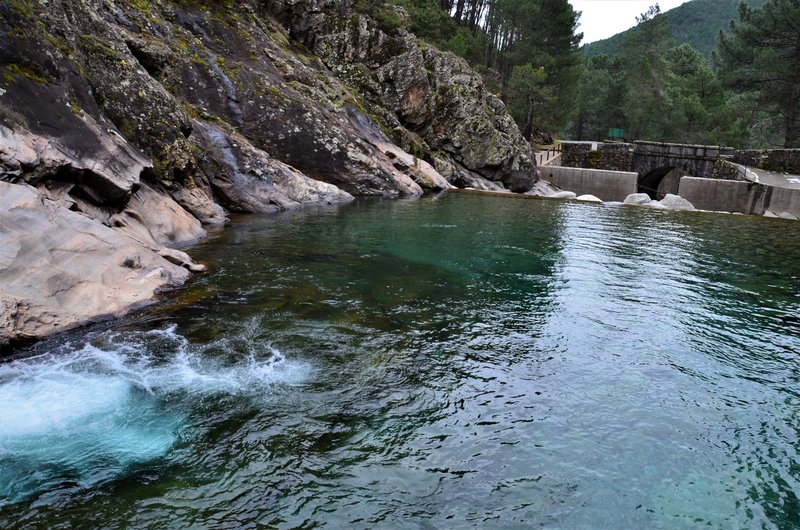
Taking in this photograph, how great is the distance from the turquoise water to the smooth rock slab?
1.85 feet

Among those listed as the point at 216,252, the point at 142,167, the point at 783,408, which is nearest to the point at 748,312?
the point at 783,408

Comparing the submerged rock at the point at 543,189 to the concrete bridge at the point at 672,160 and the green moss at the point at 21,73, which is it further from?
the green moss at the point at 21,73

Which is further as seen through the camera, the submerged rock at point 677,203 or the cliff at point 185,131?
the submerged rock at point 677,203

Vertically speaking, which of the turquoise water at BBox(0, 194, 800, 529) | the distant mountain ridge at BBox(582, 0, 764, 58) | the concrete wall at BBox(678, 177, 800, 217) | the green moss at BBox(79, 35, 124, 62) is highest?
the distant mountain ridge at BBox(582, 0, 764, 58)

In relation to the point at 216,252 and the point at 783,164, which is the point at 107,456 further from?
the point at 783,164

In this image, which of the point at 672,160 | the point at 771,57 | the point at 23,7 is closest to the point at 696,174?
the point at 672,160

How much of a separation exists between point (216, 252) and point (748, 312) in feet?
43.1

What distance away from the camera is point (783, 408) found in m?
7.43

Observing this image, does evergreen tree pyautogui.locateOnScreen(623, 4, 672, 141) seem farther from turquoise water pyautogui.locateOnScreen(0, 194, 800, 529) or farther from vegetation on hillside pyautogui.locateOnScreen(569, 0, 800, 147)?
turquoise water pyautogui.locateOnScreen(0, 194, 800, 529)

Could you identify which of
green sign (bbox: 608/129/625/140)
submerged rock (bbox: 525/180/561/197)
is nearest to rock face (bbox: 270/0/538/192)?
submerged rock (bbox: 525/180/561/197)

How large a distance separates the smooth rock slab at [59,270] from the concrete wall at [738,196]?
103 feet

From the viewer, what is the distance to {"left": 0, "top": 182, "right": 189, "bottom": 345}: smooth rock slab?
816 centimetres

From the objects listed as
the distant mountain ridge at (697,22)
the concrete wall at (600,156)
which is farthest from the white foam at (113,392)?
the distant mountain ridge at (697,22)

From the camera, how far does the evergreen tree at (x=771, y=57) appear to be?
42.1 m
